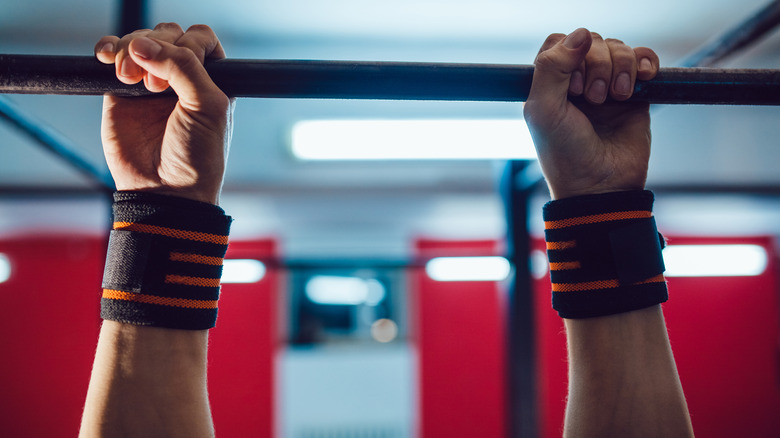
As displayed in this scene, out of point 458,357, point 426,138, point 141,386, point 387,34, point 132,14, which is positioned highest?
point 387,34

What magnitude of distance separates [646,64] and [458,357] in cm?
614

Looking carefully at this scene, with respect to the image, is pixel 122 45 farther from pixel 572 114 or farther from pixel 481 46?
pixel 481 46

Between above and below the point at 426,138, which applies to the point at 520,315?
below

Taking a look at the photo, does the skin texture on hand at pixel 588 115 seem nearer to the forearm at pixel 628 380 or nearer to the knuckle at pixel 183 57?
the forearm at pixel 628 380

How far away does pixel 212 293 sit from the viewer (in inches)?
26.0

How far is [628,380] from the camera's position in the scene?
0.68m

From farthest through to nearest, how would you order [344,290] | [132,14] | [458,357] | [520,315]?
[344,290] < [458,357] < [520,315] < [132,14]

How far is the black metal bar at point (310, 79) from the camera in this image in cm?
59

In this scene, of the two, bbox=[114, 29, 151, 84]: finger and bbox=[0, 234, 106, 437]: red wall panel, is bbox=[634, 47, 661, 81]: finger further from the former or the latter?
bbox=[0, 234, 106, 437]: red wall panel

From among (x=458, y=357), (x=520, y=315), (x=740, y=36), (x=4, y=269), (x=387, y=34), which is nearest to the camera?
(x=740, y=36)

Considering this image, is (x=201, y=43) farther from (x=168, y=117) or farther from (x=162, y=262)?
(x=162, y=262)

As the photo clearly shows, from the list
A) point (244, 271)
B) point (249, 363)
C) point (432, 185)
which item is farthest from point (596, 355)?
point (249, 363)

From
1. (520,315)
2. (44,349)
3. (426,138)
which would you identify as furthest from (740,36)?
(44,349)

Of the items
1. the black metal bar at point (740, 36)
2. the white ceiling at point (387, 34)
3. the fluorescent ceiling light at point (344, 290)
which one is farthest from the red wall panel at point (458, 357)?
the black metal bar at point (740, 36)
